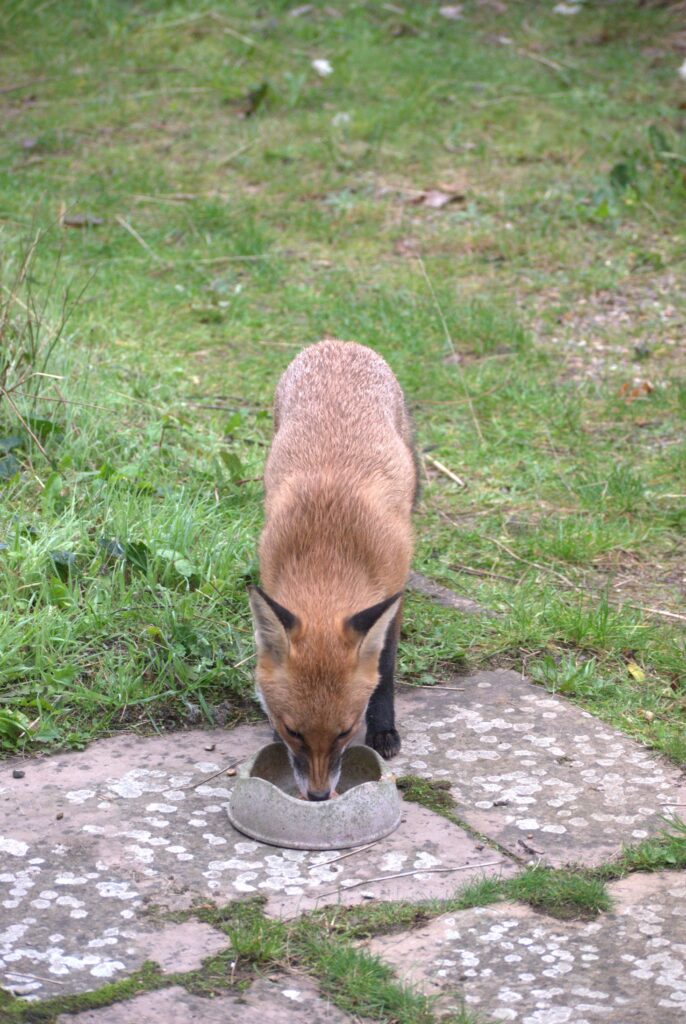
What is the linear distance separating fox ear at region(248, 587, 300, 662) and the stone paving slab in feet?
2.40

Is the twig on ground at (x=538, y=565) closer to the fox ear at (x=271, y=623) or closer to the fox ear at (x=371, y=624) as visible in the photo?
the fox ear at (x=371, y=624)

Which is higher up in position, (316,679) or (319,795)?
(316,679)

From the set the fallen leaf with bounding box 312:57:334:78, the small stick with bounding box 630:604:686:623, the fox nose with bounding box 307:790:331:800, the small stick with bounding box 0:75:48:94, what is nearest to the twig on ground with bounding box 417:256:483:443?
the small stick with bounding box 630:604:686:623

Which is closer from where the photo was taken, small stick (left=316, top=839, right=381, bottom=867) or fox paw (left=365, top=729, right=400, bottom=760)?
small stick (left=316, top=839, right=381, bottom=867)

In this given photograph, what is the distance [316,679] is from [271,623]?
23 cm

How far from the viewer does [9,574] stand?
16.6 ft

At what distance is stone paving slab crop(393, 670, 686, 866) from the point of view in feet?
13.4

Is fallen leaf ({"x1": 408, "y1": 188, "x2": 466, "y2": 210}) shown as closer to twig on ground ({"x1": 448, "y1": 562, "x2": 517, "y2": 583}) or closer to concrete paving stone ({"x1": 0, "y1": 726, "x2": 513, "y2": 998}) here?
twig on ground ({"x1": 448, "y1": 562, "x2": 517, "y2": 583})

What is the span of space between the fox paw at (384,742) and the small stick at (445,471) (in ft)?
8.85

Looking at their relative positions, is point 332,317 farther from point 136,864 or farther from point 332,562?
point 136,864

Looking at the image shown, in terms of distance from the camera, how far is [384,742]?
4.63 metres

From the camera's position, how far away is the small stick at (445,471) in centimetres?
714

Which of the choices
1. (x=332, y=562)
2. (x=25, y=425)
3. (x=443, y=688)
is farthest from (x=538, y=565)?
(x=25, y=425)

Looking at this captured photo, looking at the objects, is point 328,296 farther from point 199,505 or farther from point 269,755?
point 269,755
